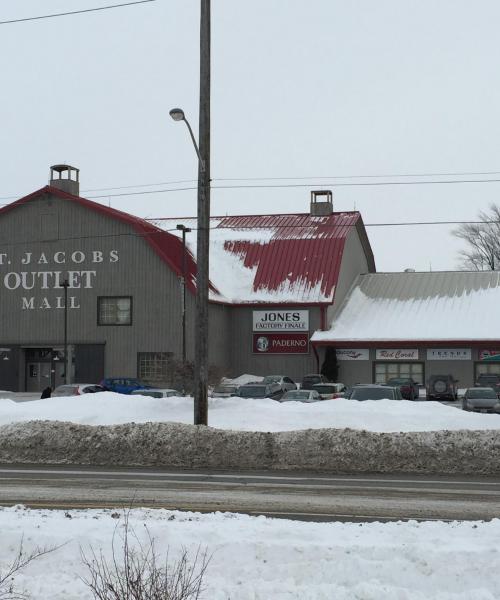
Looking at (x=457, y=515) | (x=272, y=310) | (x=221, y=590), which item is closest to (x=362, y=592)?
(x=221, y=590)

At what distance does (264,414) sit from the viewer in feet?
74.3

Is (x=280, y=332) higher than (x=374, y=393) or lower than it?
higher

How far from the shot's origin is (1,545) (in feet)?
26.1

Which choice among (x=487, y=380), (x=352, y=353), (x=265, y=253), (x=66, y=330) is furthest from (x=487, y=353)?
(x=66, y=330)

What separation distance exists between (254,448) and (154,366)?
30290 millimetres

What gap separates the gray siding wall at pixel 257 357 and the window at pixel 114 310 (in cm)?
740

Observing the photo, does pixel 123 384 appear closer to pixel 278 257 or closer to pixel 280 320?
pixel 280 320

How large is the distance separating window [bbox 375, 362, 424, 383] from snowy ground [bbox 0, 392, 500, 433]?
82.5 feet

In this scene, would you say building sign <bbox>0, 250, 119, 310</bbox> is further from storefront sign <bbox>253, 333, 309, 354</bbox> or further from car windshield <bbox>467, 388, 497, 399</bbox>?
car windshield <bbox>467, 388, 497, 399</bbox>

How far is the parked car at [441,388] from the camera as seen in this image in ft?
138

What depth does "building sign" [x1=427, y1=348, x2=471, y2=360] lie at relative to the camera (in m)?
48.4

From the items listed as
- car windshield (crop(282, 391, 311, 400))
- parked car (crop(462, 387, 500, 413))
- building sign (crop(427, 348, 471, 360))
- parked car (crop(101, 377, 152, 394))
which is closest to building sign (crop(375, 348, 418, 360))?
building sign (crop(427, 348, 471, 360))

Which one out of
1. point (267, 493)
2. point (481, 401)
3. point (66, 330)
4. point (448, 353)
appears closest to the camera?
point (267, 493)

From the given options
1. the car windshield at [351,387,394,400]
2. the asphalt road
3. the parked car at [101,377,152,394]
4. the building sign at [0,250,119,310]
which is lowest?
the asphalt road
